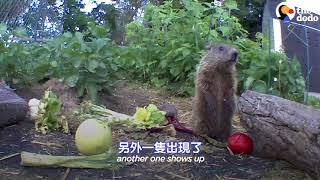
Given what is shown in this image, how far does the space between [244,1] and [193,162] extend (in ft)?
24.9

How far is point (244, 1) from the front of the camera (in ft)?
33.5

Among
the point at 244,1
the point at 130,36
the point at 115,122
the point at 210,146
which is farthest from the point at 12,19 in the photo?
the point at 244,1

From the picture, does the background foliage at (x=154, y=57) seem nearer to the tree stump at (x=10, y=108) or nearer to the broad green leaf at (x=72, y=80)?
the broad green leaf at (x=72, y=80)

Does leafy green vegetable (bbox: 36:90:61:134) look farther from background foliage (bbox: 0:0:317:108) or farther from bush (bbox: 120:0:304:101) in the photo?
bush (bbox: 120:0:304:101)

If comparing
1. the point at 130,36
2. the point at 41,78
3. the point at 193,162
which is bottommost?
the point at 193,162

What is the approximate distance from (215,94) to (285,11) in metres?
0.93

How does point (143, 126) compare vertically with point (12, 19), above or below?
below

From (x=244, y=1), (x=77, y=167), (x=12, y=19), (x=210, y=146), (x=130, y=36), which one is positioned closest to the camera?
(x=77, y=167)

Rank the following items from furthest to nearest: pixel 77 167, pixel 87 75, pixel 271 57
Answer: pixel 271 57 < pixel 87 75 < pixel 77 167

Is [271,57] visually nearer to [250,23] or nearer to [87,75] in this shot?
[87,75]

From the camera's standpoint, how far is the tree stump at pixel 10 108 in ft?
11.3

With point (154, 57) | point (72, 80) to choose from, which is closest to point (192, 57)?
point (154, 57)

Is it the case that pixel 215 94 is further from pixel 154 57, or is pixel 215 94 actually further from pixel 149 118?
pixel 154 57

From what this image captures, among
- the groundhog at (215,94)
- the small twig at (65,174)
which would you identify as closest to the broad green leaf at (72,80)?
the groundhog at (215,94)
